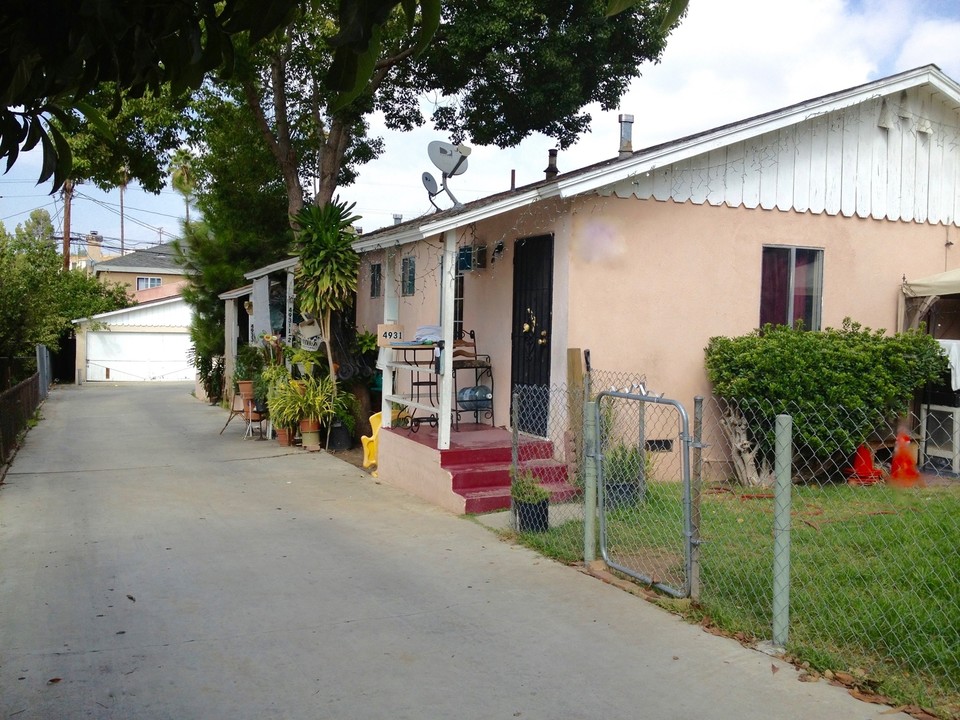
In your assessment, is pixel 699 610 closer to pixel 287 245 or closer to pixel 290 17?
pixel 290 17

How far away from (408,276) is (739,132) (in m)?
5.89

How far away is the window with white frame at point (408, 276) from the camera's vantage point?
44.4ft

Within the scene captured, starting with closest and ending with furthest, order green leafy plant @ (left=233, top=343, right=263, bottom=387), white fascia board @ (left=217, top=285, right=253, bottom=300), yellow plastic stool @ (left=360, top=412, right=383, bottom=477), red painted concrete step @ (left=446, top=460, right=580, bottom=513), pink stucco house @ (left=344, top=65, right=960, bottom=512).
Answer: red painted concrete step @ (left=446, top=460, right=580, bottom=513) < pink stucco house @ (left=344, top=65, right=960, bottom=512) < yellow plastic stool @ (left=360, top=412, right=383, bottom=477) < green leafy plant @ (left=233, top=343, right=263, bottom=387) < white fascia board @ (left=217, top=285, right=253, bottom=300)

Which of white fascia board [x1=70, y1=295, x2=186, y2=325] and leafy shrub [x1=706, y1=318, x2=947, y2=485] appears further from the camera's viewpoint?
white fascia board [x1=70, y1=295, x2=186, y2=325]

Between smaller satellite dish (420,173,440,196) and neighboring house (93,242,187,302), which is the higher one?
neighboring house (93,242,187,302)

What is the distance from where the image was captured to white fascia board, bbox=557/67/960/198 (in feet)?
30.2

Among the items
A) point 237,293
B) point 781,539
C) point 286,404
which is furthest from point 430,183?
point 237,293

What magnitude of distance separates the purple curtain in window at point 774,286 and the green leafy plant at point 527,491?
14.5 ft

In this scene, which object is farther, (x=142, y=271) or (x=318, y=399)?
(x=142, y=271)

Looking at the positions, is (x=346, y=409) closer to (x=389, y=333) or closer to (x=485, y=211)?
(x=389, y=333)

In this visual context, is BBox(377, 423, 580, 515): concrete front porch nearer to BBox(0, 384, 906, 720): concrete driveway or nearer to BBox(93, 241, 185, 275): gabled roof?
BBox(0, 384, 906, 720): concrete driveway

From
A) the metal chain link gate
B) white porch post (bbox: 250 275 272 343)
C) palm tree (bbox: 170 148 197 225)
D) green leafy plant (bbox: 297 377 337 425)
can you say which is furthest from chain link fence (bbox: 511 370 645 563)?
palm tree (bbox: 170 148 197 225)

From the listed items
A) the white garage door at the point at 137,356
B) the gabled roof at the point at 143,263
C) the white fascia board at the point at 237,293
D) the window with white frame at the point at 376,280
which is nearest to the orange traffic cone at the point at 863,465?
the window with white frame at the point at 376,280

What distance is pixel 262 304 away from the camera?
54.0ft
